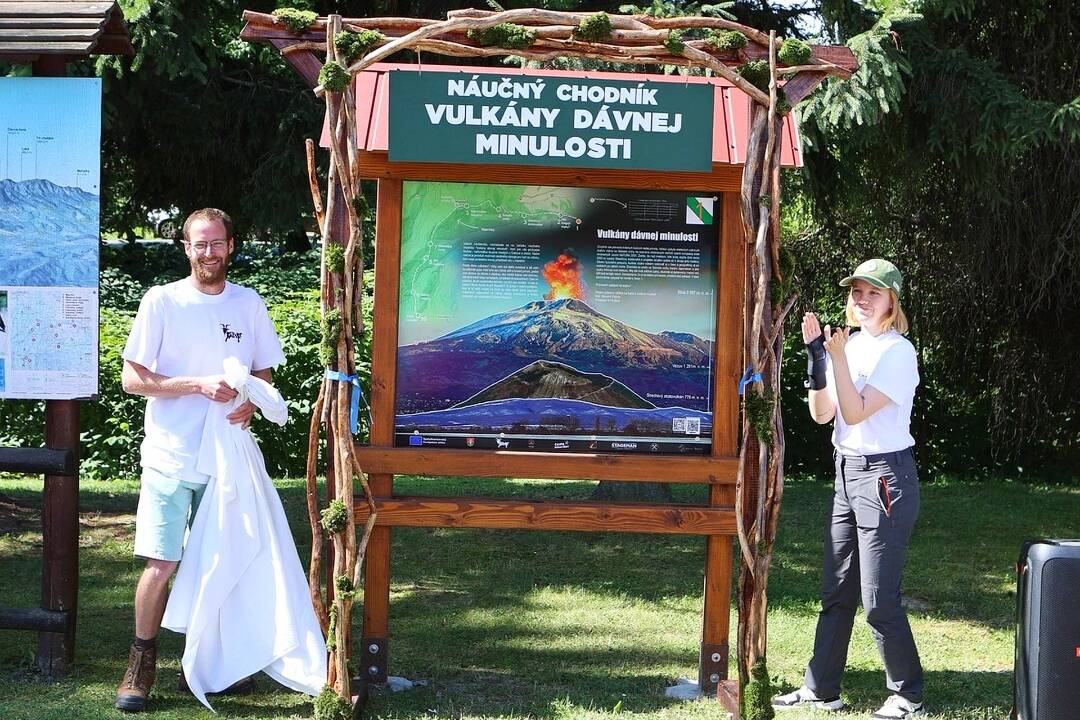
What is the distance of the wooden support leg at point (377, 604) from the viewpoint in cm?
502

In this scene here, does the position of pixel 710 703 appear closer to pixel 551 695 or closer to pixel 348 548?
pixel 551 695

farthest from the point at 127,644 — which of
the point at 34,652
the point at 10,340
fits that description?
the point at 10,340

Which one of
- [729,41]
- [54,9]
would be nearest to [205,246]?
[54,9]

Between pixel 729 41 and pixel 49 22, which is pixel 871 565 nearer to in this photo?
pixel 729 41

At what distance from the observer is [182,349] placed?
15.5 feet

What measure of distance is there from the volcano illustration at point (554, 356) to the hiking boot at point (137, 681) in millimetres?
1449

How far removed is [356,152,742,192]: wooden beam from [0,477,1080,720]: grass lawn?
86.9 inches

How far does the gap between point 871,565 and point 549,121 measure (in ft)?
7.11

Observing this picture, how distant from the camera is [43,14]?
5.16m

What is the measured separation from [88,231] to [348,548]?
192 cm

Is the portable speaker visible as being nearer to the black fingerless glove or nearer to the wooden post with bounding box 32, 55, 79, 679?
the black fingerless glove

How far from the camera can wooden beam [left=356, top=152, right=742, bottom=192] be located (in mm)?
4973

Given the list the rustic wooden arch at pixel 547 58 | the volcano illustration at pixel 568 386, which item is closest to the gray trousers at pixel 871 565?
the rustic wooden arch at pixel 547 58

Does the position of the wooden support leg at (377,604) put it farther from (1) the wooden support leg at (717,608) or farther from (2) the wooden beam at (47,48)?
(2) the wooden beam at (47,48)
